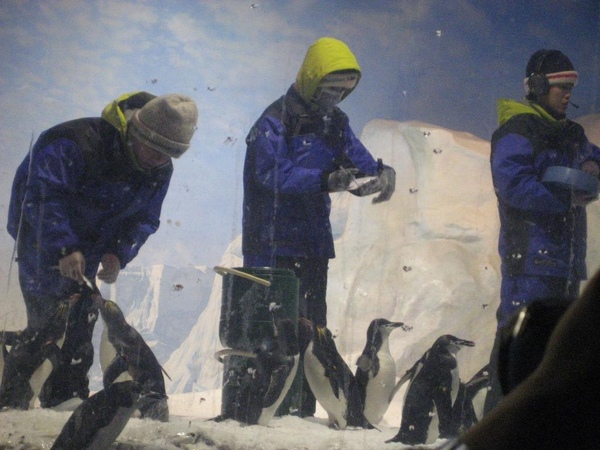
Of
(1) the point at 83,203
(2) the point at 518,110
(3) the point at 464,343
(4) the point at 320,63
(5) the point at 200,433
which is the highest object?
(4) the point at 320,63

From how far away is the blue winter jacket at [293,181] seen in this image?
2889 millimetres

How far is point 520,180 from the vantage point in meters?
3.05

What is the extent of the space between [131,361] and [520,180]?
197cm

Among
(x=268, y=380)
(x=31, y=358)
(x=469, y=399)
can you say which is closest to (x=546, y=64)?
(x=469, y=399)

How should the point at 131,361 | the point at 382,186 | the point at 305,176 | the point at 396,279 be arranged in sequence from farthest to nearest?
1. the point at 396,279
2. the point at 382,186
3. the point at 305,176
4. the point at 131,361

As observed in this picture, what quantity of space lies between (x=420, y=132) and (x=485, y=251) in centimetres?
69

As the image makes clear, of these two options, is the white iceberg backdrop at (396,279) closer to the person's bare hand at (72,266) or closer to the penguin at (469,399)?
the penguin at (469,399)

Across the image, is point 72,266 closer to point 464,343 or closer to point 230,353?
point 230,353

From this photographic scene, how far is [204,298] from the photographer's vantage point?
2852 mm

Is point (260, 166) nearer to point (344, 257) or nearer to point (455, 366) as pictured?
point (344, 257)

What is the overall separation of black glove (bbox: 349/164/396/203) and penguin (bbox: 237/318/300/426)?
2.63 feet

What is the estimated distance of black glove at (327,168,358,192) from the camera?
2885 millimetres

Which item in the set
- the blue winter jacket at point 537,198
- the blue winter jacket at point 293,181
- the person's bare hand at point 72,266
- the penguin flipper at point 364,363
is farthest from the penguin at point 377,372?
the person's bare hand at point 72,266

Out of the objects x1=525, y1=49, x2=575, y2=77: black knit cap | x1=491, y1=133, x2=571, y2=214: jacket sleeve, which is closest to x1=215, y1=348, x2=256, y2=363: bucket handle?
x1=491, y1=133, x2=571, y2=214: jacket sleeve
